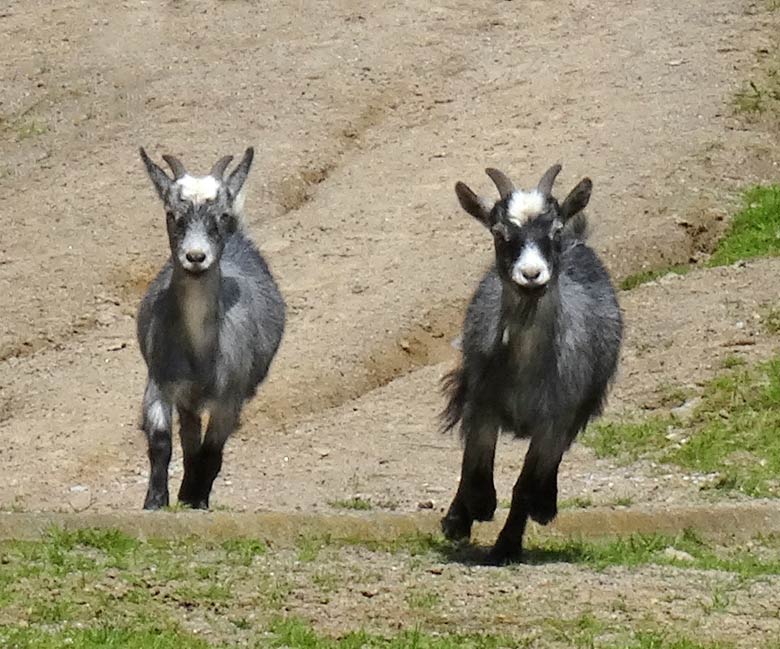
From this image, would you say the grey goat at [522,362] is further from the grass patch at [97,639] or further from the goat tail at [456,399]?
the grass patch at [97,639]

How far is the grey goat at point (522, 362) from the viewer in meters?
9.62

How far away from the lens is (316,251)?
18594mm

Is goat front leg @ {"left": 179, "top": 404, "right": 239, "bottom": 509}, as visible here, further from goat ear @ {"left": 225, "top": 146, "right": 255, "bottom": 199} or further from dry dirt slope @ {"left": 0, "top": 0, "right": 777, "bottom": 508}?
goat ear @ {"left": 225, "top": 146, "right": 255, "bottom": 199}

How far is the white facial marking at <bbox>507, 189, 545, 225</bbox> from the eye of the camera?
9508mm

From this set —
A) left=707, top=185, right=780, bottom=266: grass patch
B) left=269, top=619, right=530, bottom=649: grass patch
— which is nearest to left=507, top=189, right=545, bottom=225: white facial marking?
left=269, top=619, right=530, bottom=649: grass patch

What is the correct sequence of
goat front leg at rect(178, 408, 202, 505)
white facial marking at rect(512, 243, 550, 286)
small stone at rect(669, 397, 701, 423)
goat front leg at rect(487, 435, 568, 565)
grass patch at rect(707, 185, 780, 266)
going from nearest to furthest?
white facial marking at rect(512, 243, 550, 286), goat front leg at rect(487, 435, 568, 565), goat front leg at rect(178, 408, 202, 505), small stone at rect(669, 397, 701, 423), grass patch at rect(707, 185, 780, 266)

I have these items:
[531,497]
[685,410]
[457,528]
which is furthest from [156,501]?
[685,410]

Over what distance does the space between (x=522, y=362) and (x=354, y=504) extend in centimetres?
213

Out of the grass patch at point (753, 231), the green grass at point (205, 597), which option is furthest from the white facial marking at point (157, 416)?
the grass patch at point (753, 231)

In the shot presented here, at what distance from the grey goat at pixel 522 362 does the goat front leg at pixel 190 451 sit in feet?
6.49

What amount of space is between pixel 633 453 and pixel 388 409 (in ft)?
7.69

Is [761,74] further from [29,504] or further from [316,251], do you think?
[29,504]

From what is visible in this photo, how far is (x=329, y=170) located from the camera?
2081cm

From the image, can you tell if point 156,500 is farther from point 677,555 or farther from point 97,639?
point 97,639
